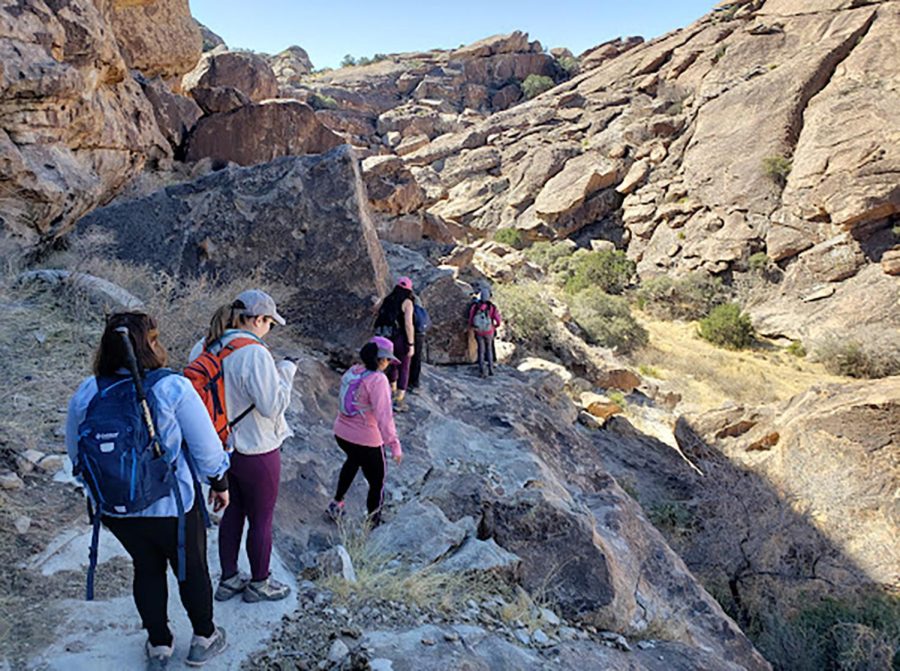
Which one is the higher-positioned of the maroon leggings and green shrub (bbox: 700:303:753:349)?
the maroon leggings

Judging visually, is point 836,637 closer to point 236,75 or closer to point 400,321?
point 400,321

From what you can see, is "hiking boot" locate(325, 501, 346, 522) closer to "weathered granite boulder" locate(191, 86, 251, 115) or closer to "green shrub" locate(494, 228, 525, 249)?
"weathered granite boulder" locate(191, 86, 251, 115)

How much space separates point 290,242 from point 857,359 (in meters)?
16.0

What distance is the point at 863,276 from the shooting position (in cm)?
1858

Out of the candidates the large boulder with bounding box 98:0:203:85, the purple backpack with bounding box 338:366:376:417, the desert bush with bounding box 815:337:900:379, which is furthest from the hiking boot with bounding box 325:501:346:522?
the desert bush with bounding box 815:337:900:379

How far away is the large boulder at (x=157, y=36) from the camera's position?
12562 millimetres

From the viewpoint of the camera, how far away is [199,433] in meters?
2.10

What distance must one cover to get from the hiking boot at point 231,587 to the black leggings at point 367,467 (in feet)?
3.88

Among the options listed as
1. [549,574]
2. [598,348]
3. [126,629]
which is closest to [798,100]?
[598,348]

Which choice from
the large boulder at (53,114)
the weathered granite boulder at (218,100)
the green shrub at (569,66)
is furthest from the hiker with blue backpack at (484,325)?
the green shrub at (569,66)

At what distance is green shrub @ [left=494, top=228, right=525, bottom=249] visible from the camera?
27.0 metres

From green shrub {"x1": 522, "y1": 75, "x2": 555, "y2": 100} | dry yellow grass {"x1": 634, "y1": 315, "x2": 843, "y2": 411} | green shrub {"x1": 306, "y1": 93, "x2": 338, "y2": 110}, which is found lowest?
dry yellow grass {"x1": 634, "y1": 315, "x2": 843, "y2": 411}

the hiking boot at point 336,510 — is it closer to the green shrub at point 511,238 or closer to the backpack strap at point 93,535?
the backpack strap at point 93,535

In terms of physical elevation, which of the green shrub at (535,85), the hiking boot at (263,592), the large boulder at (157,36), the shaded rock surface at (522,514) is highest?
the green shrub at (535,85)
